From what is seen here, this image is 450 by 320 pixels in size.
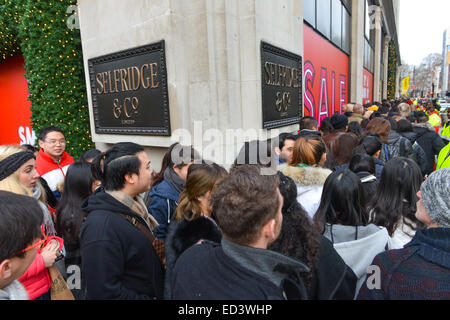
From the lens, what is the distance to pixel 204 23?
404 centimetres

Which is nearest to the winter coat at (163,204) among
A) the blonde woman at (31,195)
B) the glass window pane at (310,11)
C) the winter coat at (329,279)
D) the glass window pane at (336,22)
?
the blonde woman at (31,195)

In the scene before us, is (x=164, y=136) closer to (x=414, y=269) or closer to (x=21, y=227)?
(x=21, y=227)

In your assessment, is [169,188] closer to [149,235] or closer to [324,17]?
[149,235]

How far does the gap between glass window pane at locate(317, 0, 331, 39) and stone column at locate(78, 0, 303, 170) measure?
15.6ft

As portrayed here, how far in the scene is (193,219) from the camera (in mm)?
1939

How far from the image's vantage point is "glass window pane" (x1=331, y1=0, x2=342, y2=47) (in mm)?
10211

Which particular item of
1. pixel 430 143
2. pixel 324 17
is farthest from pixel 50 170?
pixel 324 17

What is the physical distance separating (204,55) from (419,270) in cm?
360

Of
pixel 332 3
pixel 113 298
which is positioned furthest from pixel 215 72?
pixel 332 3

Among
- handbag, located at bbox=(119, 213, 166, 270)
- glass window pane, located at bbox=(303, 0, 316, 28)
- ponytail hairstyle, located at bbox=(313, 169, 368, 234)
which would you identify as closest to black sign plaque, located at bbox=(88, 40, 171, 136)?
handbag, located at bbox=(119, 213, 166, 270)

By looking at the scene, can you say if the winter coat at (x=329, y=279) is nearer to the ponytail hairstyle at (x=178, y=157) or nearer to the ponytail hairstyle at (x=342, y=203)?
the ponytail hairstyle at (x=342, y=203)

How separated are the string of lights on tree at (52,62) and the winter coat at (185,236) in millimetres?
5766

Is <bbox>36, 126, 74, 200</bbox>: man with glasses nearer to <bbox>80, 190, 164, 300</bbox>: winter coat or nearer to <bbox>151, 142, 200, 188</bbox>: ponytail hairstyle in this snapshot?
<bbox>151, 142, 200, 188</bbox>: ponytail hairstyle

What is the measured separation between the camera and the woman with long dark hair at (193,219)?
1.80m
